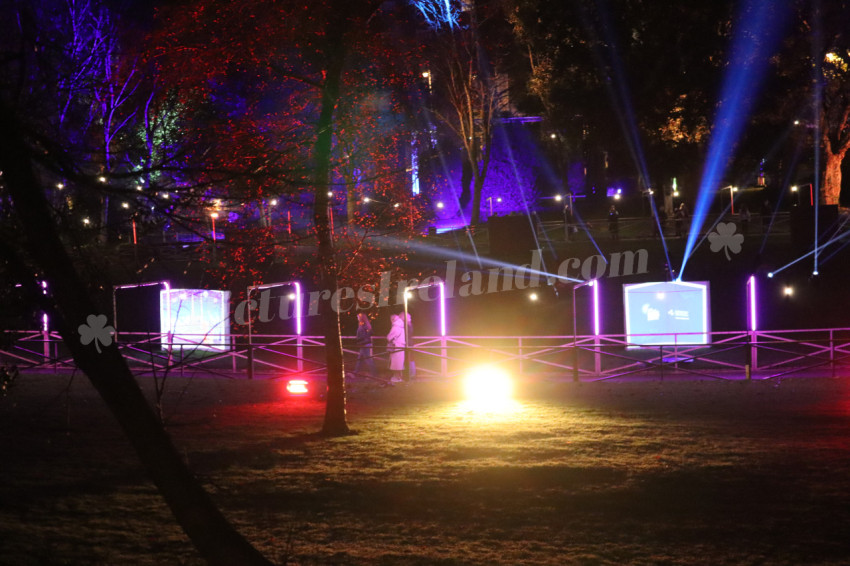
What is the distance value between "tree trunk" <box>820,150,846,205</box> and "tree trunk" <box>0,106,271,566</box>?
1224 inches

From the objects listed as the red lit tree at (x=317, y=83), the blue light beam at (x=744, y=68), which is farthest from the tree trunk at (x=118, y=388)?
the blue light beam at (x=744, y=68)

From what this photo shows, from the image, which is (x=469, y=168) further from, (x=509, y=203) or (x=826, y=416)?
(x=826, y=416)

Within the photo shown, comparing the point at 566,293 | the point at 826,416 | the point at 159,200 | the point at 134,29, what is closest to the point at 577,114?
the point at 566,293

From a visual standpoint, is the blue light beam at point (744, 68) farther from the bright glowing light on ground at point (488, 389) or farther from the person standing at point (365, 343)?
the person standing at point (365, 343)

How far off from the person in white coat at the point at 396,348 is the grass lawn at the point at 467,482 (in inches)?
117

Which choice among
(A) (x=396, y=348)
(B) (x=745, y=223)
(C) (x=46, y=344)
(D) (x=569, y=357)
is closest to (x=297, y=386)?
(A) (x=396, y=348)

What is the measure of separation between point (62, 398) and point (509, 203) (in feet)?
105

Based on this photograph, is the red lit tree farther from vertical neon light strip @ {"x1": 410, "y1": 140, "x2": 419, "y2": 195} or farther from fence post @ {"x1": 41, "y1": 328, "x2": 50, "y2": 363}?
fence post @ {"x1": 41, "y1": 328, "x2": 50, "y2": 363}

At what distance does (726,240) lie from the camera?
30.8 metres

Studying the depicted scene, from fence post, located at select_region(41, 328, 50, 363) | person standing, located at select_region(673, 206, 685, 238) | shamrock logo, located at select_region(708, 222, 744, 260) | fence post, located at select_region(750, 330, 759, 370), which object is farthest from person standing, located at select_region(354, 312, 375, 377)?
person standing, located at select_region(673, 206, 685, 238)

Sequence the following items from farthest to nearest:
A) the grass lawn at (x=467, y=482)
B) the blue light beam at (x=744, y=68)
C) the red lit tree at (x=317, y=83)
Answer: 1. the blue light beam at (x=744, y=68)
2. the red lit tree at (x=317, y=83)
3. the grass lawn at (x=467, y=482)

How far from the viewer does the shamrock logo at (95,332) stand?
6.08m

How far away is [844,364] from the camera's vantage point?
60.8ft

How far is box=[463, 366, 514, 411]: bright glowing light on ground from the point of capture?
→ 52.6 feet
